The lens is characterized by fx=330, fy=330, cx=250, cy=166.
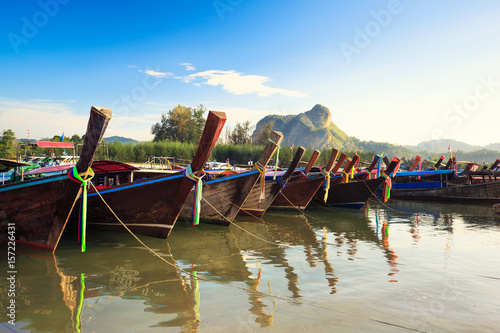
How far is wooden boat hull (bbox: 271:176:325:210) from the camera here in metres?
12.9

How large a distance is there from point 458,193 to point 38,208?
19.7 m

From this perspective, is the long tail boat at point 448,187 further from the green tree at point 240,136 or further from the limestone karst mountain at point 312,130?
the limestone karst mountain at point 312,130

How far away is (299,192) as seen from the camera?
520 inches

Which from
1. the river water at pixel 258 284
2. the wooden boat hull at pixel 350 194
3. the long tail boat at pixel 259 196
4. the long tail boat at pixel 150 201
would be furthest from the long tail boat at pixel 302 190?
the long tail boat at pixel 150 201

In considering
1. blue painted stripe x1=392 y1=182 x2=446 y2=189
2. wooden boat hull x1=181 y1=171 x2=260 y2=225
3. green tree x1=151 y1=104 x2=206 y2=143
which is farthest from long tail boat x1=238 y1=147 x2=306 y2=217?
green tree x1=151 y1=104 x2=206 y2=143

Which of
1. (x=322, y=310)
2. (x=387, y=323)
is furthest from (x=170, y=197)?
(x=387, y=323)

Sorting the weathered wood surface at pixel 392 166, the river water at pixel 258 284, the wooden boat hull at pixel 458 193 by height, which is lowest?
the river water at pixel 258 284

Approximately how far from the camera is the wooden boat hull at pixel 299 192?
1294cm

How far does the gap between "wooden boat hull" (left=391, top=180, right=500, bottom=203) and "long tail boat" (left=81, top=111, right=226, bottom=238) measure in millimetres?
16780

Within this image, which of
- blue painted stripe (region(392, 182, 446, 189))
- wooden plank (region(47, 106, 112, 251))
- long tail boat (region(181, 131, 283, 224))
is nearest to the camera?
wooden plank (region(47, 106, 112, 251))

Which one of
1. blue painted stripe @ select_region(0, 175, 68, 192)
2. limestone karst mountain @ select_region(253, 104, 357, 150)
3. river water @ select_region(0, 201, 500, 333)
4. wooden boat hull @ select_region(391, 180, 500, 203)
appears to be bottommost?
river water @ select_region(0, 201, 500, 333)

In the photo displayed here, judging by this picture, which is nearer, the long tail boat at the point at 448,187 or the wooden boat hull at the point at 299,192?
the wooden boat hull at the point at 299,192

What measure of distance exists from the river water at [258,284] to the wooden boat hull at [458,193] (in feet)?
34.1

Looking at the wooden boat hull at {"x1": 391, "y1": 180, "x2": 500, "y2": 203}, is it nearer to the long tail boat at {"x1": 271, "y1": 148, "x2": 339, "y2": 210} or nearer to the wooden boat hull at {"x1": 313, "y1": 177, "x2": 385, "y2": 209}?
the wooden boat hull at {"x1": 313, "y1": 177, "x2": 385, "y2": 209}
